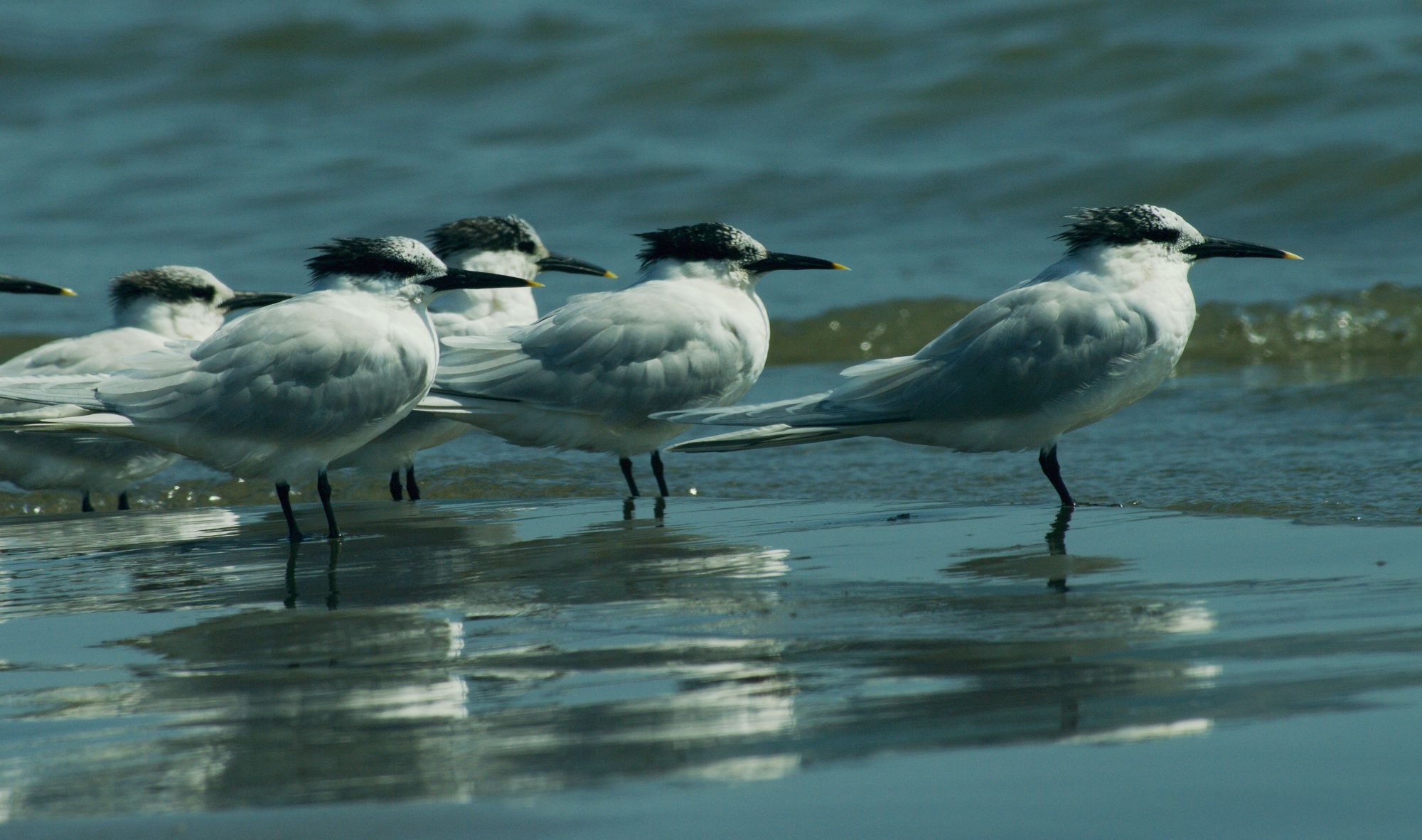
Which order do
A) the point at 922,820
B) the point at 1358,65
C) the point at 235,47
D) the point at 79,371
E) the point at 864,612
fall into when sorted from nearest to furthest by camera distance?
the point at 922,820
the point at 864,612
the point at 79,371
the point at 1358,65
the point at 235,47

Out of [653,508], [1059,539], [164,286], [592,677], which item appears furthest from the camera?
[164,286]

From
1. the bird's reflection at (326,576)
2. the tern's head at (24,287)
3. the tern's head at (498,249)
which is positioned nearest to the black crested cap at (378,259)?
the bird's reflection at (326,576)

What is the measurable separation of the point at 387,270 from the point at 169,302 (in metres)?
1.95

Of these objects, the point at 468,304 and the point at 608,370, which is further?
the point at 468,304

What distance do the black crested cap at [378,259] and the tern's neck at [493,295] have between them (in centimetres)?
139

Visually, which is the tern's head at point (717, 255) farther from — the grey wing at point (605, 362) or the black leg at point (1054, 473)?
the black leg at point (1054, 473)

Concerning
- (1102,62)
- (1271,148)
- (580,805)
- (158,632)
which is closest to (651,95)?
(1102,62)

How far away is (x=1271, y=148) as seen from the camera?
12.6 m

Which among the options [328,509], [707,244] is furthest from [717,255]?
[328,509]

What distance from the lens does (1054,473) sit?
17.7 feet

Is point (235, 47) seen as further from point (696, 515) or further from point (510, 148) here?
point (696, 515)

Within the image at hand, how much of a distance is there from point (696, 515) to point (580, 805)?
2963 millimetres

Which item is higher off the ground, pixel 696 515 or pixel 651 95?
pixel 651 95

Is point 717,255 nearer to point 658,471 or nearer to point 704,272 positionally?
point 704,272
